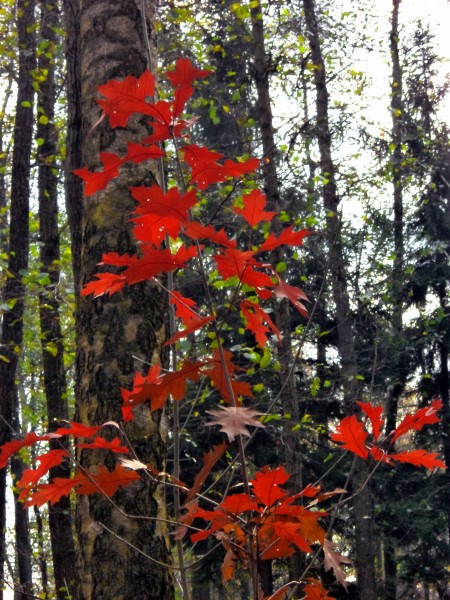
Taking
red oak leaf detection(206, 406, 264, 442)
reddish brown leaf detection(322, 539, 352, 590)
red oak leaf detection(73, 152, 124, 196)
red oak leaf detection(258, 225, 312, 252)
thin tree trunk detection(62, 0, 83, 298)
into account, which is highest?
thin tree trunk detection(62, 0, 83, 298)

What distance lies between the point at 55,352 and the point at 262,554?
5535 millimetres

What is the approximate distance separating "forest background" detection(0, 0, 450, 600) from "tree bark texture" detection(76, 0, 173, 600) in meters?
0.03

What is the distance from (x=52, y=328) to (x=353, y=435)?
6.36 meters

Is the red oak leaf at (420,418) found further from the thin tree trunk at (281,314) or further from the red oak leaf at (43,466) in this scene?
the thin tree trunk at (281,314)

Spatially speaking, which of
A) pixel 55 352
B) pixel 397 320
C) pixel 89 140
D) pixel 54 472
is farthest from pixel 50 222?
pixel 397 320

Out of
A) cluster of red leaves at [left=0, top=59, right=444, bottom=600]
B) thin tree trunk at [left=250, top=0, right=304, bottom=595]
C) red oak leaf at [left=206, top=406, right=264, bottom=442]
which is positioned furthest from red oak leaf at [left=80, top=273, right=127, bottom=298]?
thin tree trunk at [left=250, top=0, right=304, bottom=595]

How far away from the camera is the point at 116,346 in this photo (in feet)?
8.05

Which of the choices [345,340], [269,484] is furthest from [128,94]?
[345,340]

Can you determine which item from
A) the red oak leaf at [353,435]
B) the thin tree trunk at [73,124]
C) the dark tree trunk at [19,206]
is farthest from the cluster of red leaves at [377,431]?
the dark tree trunk at [19,206]

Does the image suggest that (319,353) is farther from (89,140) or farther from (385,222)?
(89,140)

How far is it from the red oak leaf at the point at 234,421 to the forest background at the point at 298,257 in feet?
3.97

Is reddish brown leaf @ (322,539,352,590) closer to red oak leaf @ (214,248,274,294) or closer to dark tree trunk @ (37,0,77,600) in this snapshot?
red oak leaf @ (214,248,274,294)

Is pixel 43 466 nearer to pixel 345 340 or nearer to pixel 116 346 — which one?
pixel 116 346

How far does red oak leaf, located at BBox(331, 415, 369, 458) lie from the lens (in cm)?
157
